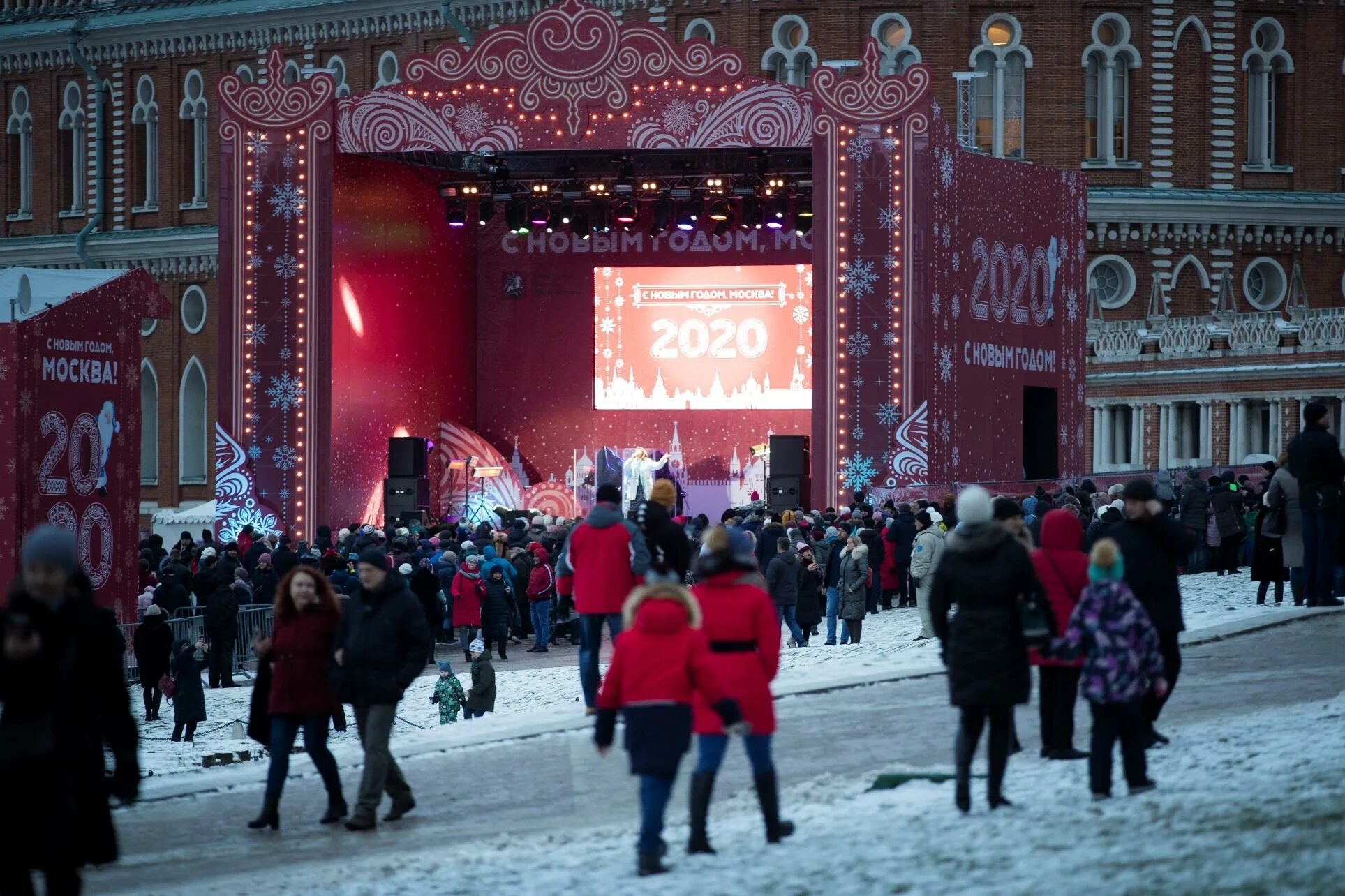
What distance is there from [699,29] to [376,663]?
3280 cm

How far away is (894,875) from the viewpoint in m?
8.53

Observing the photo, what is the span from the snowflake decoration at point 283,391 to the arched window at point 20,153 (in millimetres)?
20089

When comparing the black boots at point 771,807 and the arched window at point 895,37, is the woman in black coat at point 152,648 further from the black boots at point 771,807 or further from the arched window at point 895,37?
the arched window at point 895,37

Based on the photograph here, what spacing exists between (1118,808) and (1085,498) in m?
13.8

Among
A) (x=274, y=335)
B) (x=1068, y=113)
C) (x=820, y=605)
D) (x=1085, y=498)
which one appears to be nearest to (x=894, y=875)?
(x=820, y=605)

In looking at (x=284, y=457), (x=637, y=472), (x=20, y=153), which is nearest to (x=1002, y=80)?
(x=637, y=472)

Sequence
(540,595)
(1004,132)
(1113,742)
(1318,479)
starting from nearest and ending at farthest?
(1113,742) < (1318,479) < (540,595) < (1004,132)

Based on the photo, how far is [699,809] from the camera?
9.12 meters

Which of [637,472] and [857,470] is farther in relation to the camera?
[637,472]

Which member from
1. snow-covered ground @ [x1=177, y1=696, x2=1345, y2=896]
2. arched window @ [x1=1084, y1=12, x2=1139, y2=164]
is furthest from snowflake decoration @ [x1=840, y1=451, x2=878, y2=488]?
snow-covered ground @ [x1=177, y1=696, x2=1345, y2=896]

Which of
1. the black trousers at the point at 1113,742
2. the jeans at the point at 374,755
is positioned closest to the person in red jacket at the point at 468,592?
the jeans at the point at 374,755

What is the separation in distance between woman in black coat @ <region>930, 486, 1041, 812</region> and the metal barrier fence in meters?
13.1

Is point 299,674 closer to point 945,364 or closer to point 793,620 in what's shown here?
point 793,620

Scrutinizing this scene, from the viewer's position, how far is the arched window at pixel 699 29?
42188mm
